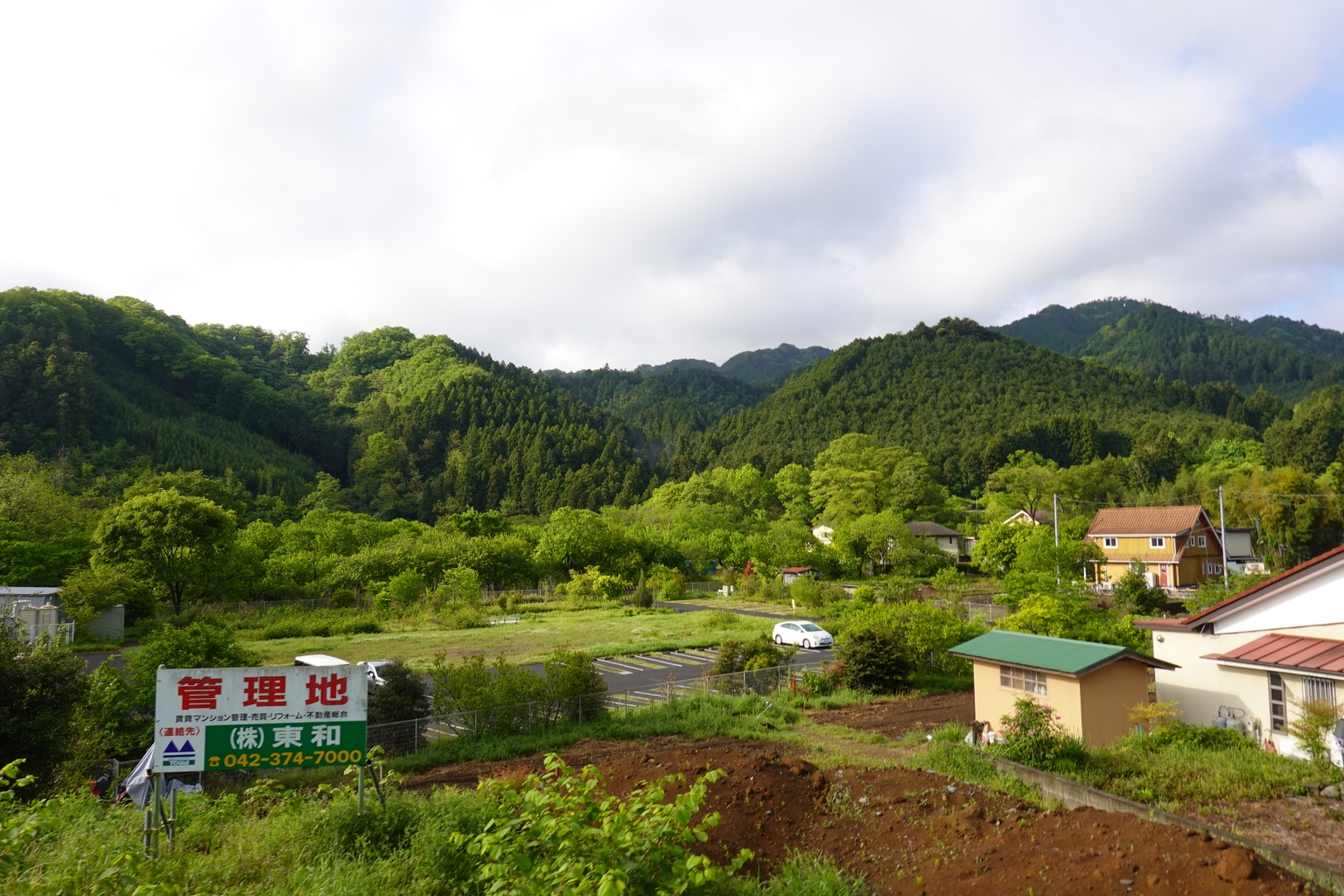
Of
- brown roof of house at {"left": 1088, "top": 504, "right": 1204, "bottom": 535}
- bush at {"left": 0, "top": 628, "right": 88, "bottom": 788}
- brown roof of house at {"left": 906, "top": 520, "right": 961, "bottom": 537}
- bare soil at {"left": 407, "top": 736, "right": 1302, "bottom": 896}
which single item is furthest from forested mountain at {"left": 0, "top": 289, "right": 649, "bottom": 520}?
bare soil at {"left": 407, "top": 736, "right": 1302, "bottom": 896}

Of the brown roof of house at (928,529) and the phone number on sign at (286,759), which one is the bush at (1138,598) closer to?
the phone number on sign at (286,759)

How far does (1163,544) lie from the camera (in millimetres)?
47125

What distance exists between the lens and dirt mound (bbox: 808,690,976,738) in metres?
15.5

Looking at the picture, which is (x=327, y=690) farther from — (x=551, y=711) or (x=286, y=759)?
(x=551, y=711)

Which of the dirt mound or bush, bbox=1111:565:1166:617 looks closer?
the dirt mound

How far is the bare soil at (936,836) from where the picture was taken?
6.57 meters

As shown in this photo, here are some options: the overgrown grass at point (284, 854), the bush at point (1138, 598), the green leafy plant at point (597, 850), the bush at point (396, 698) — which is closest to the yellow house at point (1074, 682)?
the overgrown grass at point (284, 854)

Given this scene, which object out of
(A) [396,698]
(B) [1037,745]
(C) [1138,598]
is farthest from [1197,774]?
(C) [1138,598]

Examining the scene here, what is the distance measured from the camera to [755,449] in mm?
Result: 118062

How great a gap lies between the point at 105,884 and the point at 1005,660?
538 inches

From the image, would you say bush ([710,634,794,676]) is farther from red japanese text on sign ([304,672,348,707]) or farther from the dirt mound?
red japanese text on sign ([304,672,348,707])

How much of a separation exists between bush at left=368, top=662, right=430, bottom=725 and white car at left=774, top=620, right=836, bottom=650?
15279 millimetres

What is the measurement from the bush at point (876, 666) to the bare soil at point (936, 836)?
828 centimetres

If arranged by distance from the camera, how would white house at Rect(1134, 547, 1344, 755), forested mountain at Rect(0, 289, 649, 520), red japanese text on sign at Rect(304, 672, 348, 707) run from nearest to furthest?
red japanese text on sign at Rect(304, 672, 348, 707) → white house at Rect(1134, 547, 1344, 755) → forested mountain at Rect(0, 289, 649, 520)
